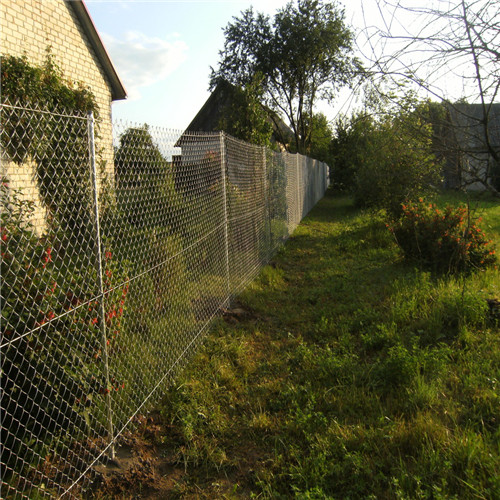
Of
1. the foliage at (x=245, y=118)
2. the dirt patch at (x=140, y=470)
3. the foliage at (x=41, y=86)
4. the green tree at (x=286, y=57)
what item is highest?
the green tree at (x=286, y=57)

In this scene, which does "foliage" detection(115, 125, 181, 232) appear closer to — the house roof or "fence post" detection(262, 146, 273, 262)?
"fence post" detection(262, 146, 273, 262)

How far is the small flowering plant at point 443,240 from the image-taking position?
21.2ft

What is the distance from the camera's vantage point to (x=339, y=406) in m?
3.18

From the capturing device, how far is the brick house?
6.42 meters

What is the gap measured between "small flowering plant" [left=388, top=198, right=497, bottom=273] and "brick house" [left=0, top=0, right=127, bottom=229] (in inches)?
198

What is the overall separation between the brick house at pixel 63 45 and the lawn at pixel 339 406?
11.8ft

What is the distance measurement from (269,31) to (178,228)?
24856 mm

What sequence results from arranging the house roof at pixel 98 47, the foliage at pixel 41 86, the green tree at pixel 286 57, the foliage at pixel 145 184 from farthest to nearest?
the green tree at pixel 286 57 < the house roof at pixel 98 47 < the foliage at pixel 41 86 < the foliage at pixel 145 184

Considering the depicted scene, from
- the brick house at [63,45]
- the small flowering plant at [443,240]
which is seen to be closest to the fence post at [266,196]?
the small flowering plant at [443,240]

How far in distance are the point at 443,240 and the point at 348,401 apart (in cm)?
429

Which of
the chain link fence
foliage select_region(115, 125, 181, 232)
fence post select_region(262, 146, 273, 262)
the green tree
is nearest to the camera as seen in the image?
the chain link fence

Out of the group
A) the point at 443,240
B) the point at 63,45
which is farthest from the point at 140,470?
the point at 63,45

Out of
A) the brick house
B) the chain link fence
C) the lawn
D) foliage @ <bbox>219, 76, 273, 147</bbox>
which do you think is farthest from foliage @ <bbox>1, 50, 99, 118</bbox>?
foliage @ <bbox>219, 76, 273, 147</bbox>

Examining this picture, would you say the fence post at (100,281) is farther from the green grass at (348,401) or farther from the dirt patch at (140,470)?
the green grass at (348,401)
